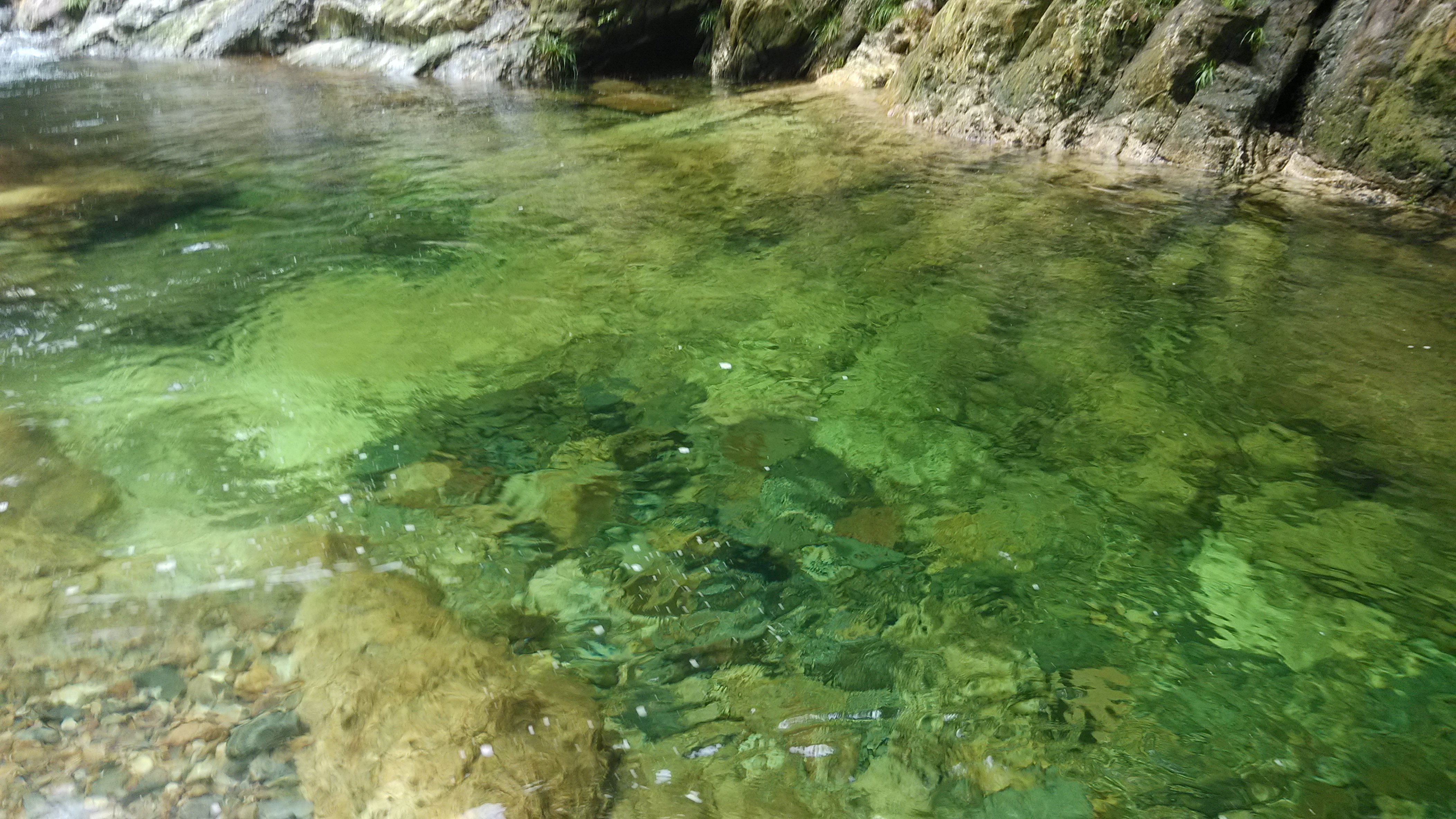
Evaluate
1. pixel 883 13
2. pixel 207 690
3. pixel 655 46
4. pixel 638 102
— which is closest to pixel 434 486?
pixel 207 690

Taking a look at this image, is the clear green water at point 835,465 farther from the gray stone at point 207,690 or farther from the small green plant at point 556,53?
the small green plant at point 556,53

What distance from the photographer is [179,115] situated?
9.39 meters

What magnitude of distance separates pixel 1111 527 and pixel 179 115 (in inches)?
418

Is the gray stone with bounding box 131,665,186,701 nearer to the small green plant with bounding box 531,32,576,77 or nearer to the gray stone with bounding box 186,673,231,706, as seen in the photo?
the gray stone with bounding box 186,673,231,706

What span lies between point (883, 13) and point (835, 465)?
9068mm

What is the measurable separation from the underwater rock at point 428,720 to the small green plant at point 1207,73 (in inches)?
274

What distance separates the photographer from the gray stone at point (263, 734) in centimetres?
195

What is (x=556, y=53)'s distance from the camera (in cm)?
1182

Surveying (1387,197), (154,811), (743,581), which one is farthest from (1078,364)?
(1387,197)

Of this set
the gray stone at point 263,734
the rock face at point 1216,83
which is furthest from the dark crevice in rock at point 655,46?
the gray stone at point 263,734

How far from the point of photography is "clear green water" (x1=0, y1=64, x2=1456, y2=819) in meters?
2.00

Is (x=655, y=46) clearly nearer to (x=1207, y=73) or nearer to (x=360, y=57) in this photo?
(x=360, y=57)

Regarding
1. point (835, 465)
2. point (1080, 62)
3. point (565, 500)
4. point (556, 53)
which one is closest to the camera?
point (565, 500)

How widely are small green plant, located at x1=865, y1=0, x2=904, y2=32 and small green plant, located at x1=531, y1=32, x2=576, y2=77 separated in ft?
13.8
